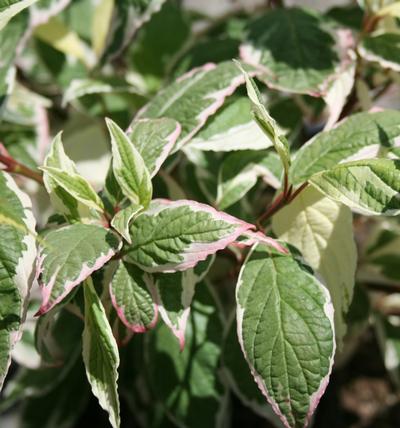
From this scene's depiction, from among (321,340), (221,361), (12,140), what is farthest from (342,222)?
(12,140)

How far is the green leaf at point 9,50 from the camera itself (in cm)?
94

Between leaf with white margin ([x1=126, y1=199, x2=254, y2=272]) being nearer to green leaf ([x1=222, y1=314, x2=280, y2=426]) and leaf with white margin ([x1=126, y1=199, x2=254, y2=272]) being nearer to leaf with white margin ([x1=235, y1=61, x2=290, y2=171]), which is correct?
leaf with white margin ([x1=235, y1=61, x2=290, y2=171])

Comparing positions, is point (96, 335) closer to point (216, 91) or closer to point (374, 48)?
point (216, 91)

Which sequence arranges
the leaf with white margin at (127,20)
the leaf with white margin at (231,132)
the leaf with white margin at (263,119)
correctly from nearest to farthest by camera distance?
the leaf with white margin at (263,119)
the leaf with white margin at (231,132)
the leaf with white margin at (127,20)

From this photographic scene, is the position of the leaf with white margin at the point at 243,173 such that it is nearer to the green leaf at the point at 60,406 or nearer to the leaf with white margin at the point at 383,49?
the leaf with white margin at the point at 383,49

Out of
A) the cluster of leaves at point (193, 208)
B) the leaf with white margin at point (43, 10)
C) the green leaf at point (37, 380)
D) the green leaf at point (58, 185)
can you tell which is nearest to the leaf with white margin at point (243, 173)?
the cluster of leaves at point (193, 208)

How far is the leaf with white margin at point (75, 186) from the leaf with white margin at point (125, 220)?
50 millimetres

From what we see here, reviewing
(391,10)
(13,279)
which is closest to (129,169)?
(13,279)

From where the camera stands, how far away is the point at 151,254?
70 centimetres

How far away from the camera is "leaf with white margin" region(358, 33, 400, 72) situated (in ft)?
3.05

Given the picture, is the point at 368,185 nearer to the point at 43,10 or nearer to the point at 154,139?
the point at 154,139

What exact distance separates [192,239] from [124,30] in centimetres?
44

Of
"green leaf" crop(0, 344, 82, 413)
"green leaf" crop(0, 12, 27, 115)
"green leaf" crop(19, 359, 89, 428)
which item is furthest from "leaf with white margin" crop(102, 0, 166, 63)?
"green leaf" crop(19, 359, 89, 428)

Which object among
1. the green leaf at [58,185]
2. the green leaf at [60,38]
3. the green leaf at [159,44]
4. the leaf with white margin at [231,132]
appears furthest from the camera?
the green leaf at [159,44]
